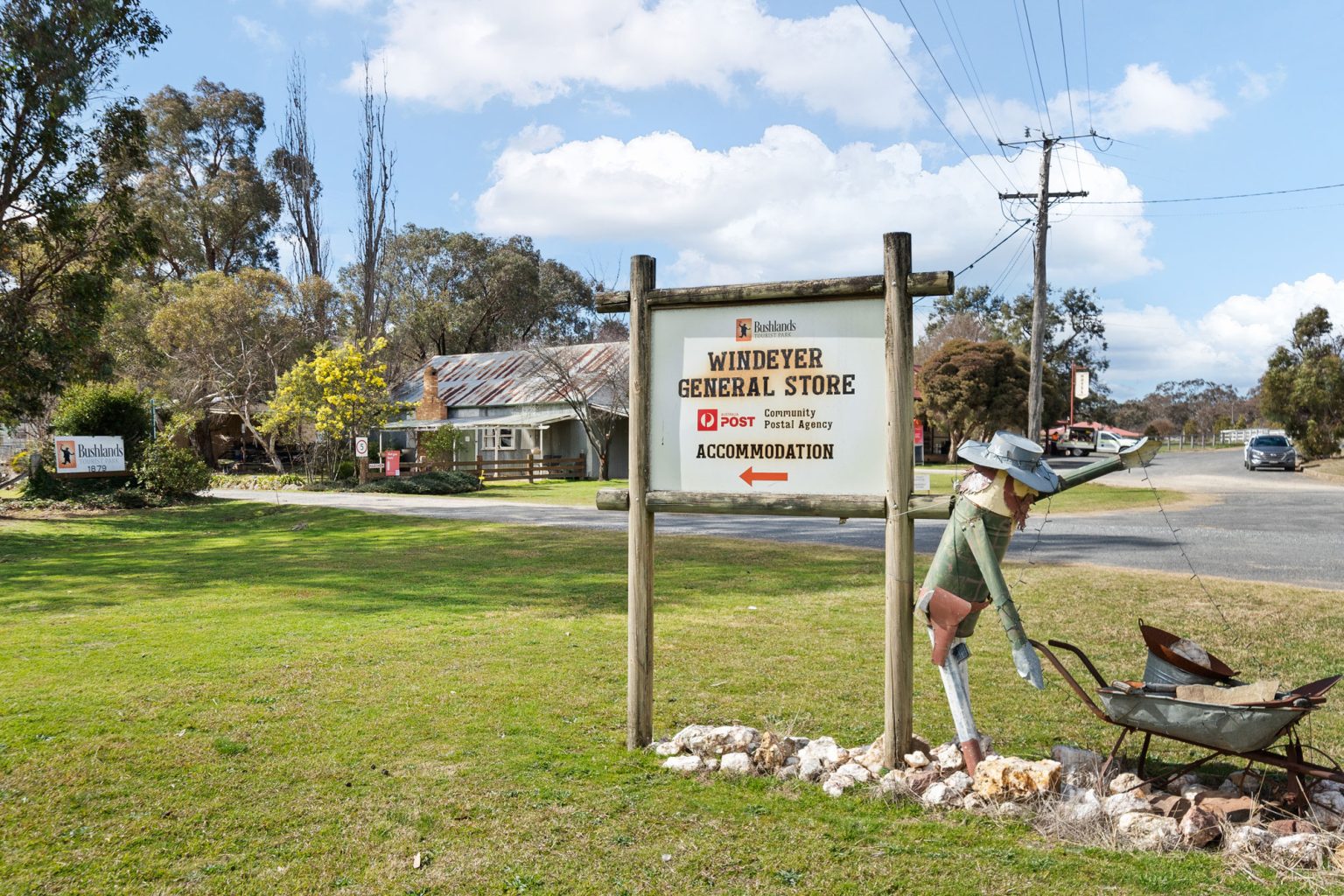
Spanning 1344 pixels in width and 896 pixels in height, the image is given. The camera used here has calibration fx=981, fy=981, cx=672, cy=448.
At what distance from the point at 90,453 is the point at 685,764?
26227mm

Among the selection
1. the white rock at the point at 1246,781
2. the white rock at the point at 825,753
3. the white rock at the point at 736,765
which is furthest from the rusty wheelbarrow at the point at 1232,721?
the white rock at the point at 736,765

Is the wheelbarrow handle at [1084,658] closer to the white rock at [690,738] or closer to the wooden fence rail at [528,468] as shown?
the white rock at [690,738]

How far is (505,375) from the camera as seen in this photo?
48281 mm

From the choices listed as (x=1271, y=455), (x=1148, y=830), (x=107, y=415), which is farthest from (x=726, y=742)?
(x=1271, y=455)

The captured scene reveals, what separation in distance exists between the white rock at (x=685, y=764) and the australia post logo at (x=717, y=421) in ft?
5.85

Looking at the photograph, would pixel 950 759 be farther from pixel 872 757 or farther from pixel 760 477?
pixel 760 477

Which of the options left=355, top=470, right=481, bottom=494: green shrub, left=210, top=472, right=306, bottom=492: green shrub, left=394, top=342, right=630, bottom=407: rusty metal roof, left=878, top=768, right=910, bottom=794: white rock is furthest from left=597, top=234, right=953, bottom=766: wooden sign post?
left=394, top=342, right=630, bottom=407: rusty metal roof

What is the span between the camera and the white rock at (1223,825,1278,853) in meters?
4.01

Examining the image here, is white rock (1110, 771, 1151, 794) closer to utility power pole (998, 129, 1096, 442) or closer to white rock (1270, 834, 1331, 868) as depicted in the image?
white rock (1270, 834, 1331, 868)

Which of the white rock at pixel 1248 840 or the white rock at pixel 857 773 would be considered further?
the white rock at pixel 857 773

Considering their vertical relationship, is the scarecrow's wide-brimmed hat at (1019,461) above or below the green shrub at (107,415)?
below

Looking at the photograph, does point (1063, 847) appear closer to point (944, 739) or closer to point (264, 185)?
point (944, 739)

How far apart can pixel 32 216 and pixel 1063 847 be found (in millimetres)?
23147

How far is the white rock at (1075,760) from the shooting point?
15.6 ft
